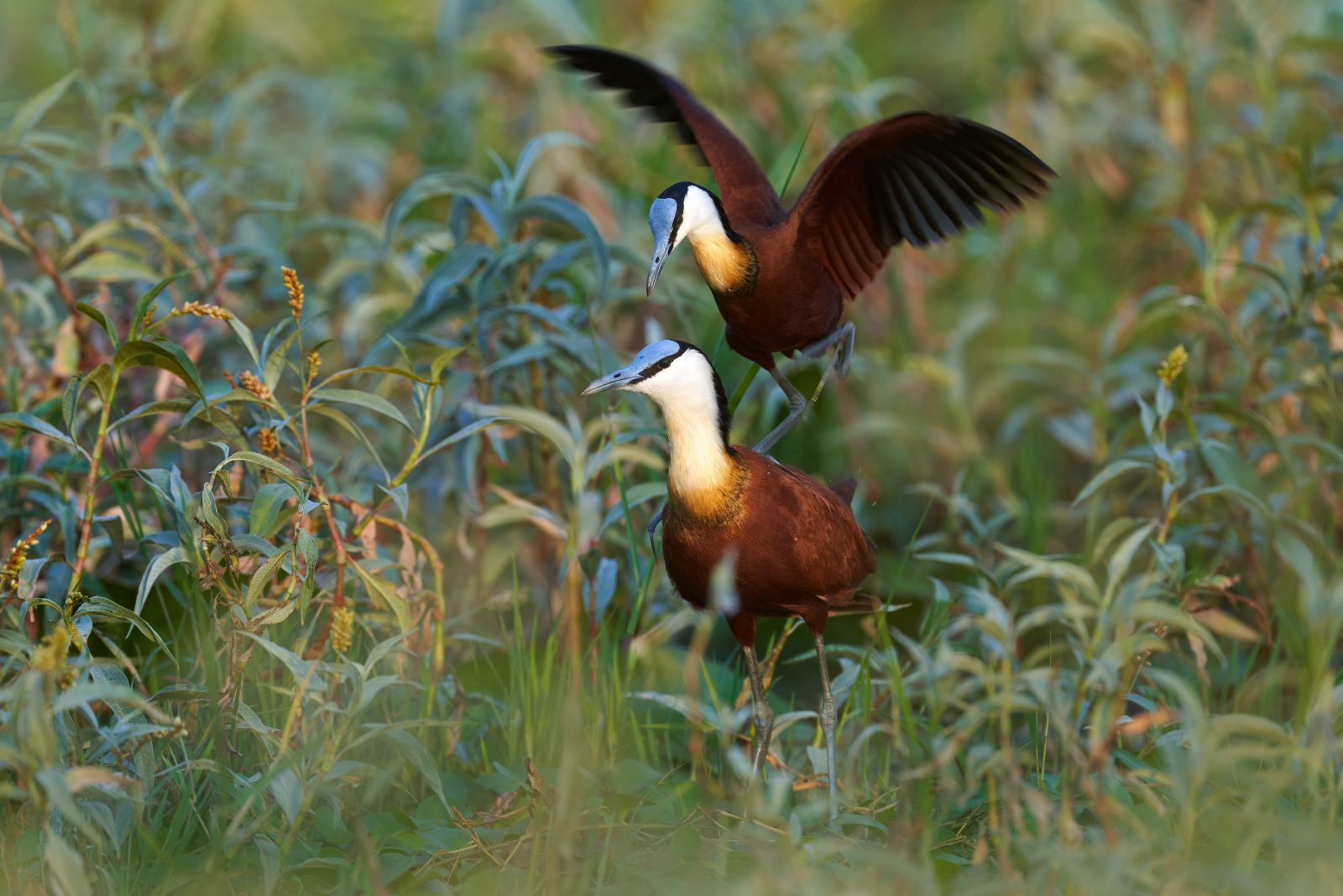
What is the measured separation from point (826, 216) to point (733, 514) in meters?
0.64

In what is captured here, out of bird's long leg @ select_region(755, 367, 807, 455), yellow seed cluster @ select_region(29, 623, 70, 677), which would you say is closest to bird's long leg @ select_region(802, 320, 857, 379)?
bird's long leg @ select_region(755, 367, 807, 455)

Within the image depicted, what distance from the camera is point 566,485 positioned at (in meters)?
3.91

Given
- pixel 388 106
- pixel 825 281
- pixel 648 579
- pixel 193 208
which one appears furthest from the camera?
pixel 388 106

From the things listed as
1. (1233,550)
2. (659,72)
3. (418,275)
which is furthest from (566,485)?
(1233,550)

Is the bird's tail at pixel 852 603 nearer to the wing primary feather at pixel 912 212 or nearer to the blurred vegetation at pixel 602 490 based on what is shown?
the blurred vegetation at pixel 602 490

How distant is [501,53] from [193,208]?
6.33 ft

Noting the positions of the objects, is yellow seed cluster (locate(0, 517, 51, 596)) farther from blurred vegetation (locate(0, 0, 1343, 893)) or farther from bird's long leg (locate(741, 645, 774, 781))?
bird's long leg (locate(741, 645, 774, 781))

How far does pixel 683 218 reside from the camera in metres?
2.57

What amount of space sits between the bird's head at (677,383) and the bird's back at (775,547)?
0.13 m

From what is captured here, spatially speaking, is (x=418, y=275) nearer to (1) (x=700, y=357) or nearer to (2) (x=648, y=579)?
(2) (x=648, y=579)

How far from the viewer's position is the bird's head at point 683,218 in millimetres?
2553

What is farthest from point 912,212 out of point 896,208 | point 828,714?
point 828,714

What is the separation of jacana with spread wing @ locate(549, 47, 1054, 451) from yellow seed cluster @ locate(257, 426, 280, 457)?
943mm

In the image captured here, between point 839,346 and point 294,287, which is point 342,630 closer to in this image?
point 294,287
